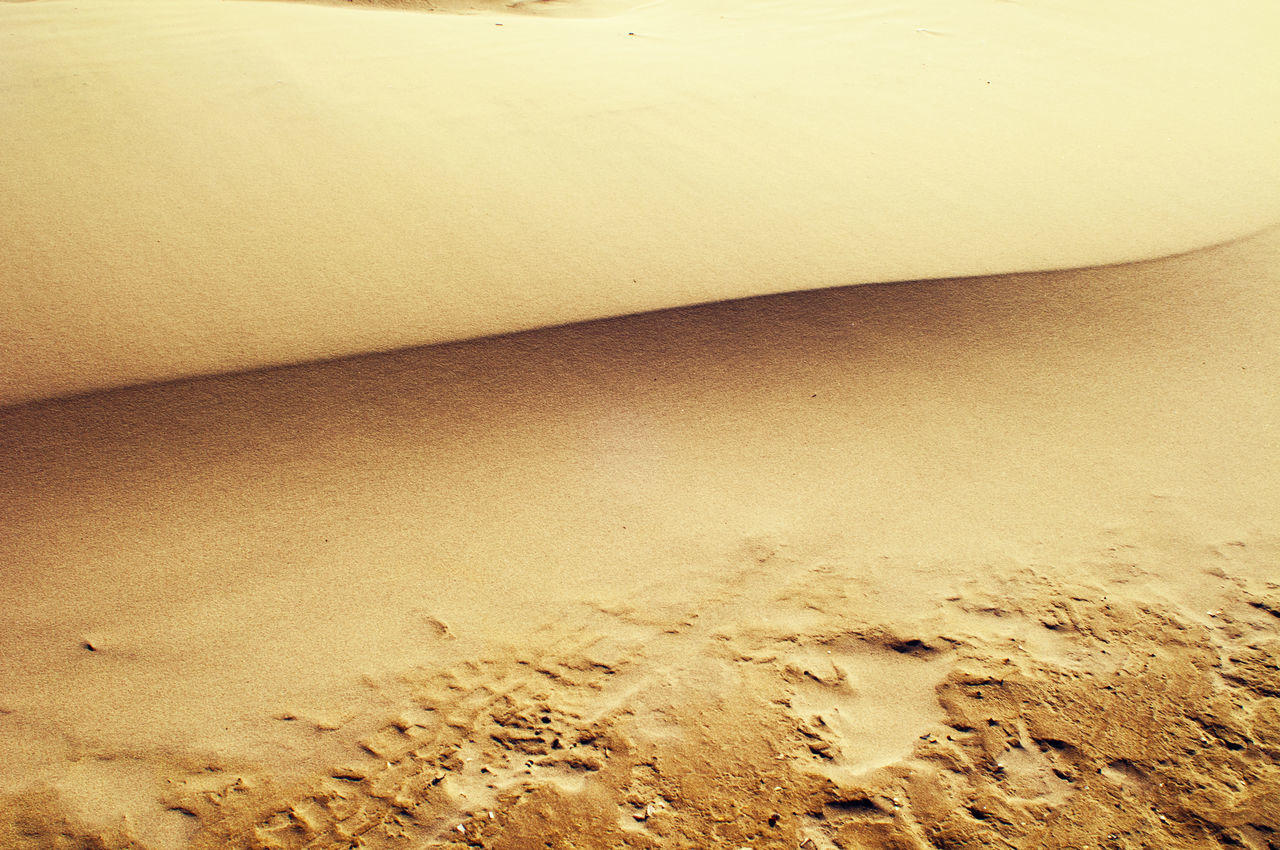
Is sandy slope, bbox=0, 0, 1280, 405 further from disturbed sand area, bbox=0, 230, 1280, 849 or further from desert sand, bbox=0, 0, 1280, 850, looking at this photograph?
disturbed sand area, bbox=0, 230, 1280, 849

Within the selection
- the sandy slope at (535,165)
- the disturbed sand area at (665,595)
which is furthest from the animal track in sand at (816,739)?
the sandy slope at (535,165)

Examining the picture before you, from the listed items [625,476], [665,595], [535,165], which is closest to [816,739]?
[665,595]

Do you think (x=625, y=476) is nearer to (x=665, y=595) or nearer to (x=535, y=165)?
(x=665, y=595)

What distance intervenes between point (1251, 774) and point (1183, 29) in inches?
257

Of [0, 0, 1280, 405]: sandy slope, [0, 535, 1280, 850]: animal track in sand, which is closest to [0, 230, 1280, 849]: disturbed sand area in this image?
[0, 535, 1280, 850]: animal track in sand

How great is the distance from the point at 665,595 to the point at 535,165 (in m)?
2.77

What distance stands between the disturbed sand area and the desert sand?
1 cm

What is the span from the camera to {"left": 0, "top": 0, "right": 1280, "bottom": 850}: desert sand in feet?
5.94

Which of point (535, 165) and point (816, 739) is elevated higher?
point (535, 165)

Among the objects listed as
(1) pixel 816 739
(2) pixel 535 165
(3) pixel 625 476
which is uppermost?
(2) pixel 535 165

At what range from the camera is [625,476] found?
8.36ft

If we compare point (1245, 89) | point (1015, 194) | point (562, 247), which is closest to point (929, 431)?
point (562, 247)

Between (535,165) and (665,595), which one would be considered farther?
(535,165)

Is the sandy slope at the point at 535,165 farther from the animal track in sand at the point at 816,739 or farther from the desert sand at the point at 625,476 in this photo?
the animal track in sand at the point at 816,739
